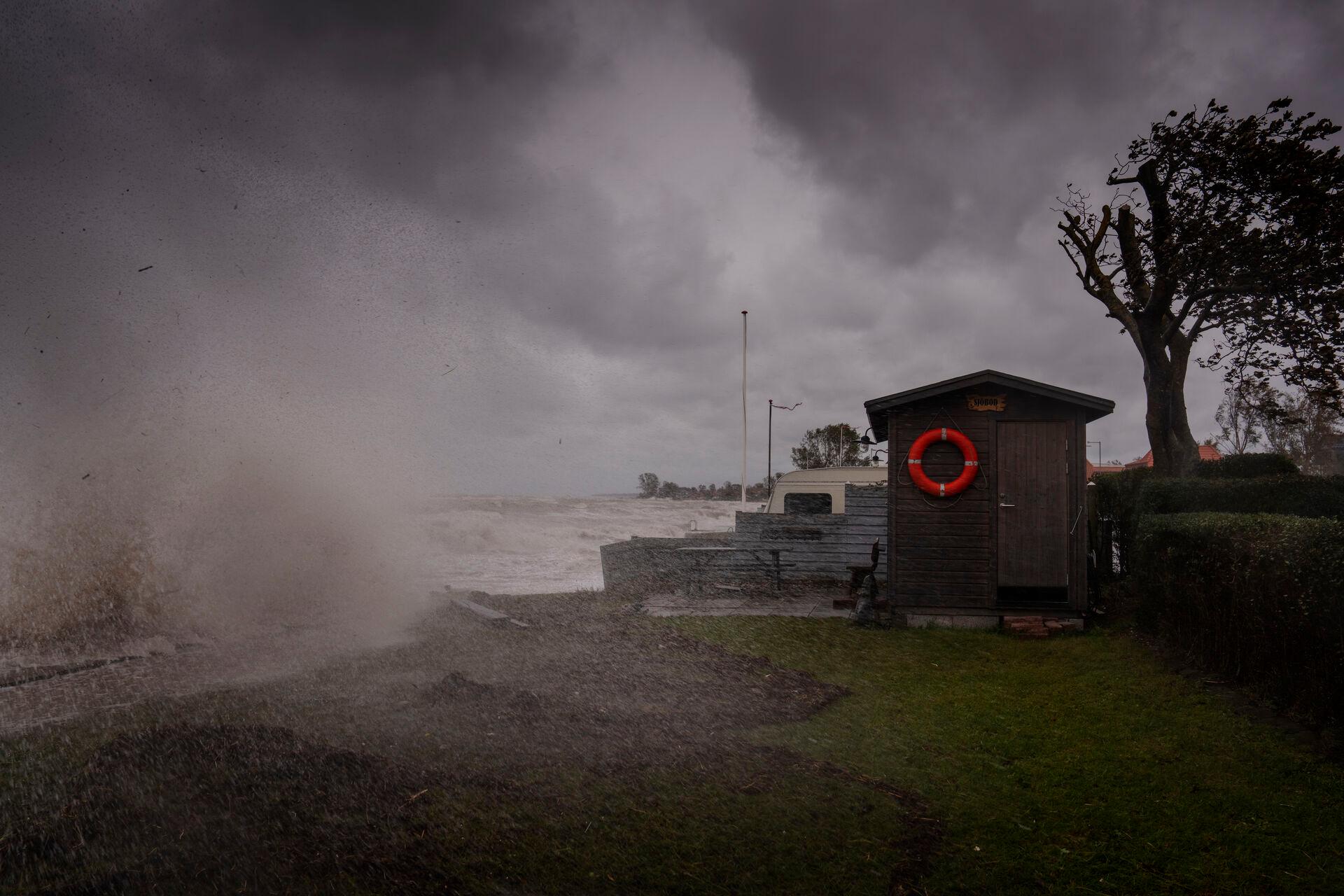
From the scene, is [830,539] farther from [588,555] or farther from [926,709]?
[588,555]

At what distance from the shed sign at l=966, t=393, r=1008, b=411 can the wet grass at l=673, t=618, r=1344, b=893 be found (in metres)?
3.72

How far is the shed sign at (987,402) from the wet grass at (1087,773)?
372 centimetres

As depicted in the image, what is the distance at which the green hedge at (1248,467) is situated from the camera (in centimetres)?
1628

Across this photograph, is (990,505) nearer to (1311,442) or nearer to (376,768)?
(376,768)

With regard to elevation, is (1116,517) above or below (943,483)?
below

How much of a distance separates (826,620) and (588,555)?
69.1ft

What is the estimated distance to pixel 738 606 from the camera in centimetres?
1285

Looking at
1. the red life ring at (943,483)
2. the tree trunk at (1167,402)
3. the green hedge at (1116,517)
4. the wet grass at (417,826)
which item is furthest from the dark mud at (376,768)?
the tree trunk at (1167,402)

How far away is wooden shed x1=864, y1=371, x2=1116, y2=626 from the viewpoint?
10.4m

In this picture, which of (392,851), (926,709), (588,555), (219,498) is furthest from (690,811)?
(588,555)

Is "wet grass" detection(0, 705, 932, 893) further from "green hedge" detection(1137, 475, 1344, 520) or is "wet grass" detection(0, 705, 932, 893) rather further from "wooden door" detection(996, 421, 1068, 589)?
"green hedge" detection(1137, 475, 1344, 520)

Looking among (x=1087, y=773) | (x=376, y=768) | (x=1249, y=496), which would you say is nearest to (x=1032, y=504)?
(x=1249, y=496)

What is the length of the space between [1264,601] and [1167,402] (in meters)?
14.2

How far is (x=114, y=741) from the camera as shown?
5242 millimetres
